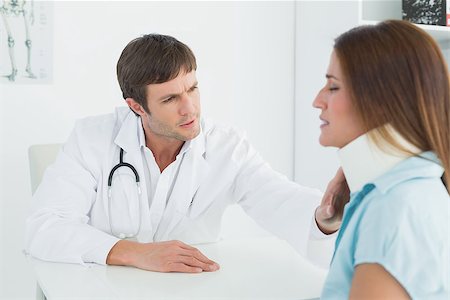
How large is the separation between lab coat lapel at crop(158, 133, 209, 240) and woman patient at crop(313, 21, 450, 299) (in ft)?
2.62

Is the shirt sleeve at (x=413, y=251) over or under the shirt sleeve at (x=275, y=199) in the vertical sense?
over

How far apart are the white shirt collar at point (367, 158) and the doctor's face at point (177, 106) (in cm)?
78

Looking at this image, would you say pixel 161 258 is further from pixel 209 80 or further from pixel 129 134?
pixel 209 80

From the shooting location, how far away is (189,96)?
1702 millimetres

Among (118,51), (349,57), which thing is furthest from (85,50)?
(349,57)

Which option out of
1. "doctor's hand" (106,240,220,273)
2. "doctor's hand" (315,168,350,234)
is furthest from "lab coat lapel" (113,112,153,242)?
"doctor's hand" (315,168,350,234)

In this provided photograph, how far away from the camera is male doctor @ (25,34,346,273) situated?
157 centimetres

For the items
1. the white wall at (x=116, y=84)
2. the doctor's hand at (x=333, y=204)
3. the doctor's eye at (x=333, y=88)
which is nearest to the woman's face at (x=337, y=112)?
the doctor's eye at (x=333, y=88)

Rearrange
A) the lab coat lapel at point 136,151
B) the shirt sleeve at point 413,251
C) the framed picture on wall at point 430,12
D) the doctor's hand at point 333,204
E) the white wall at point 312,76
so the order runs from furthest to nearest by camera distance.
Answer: the white wall at point 312,76, the framed picture on wall at point 430,12, the lab coat lapel at point 136,151, the doctor's hand at point 333,204, the shirt sleeve at point 413,251

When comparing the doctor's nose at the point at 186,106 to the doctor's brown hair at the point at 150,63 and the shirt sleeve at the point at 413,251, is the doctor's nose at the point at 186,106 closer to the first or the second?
the doctor's brown hair at the point at 150,63

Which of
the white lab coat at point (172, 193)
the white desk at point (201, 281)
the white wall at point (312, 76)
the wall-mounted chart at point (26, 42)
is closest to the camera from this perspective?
the white desk at point (201, 281)

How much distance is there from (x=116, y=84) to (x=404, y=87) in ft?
6.07

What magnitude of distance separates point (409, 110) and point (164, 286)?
632 mm

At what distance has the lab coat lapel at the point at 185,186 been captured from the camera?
1718mm
